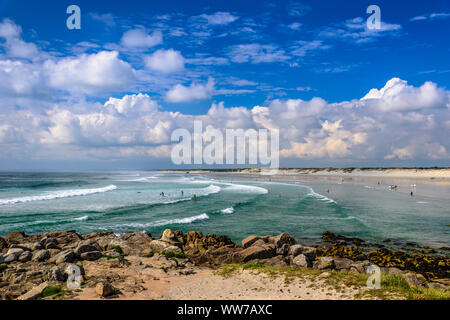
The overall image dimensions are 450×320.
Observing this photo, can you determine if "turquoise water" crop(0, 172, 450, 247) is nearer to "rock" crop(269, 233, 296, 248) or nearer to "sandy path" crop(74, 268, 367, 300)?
"rock" crop(269, 233, 296, 248)

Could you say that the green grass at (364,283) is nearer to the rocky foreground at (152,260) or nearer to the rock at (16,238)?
the rocky foreground at (152,260)

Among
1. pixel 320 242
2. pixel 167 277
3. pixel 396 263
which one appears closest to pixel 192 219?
pixel 320 242

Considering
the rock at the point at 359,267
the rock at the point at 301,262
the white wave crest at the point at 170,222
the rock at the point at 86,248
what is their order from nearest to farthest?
1. the rock at the point at 359,267
2. the rock at the point at 301,262
3. the rock at the point at 86,248
4. the white wave crest at the point at 170,222

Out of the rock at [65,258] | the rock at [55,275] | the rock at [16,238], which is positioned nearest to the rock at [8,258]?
the rock at [65,258]

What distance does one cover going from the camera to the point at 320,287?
9945 millimetres

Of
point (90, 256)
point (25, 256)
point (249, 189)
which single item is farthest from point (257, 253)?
point (249, 189)

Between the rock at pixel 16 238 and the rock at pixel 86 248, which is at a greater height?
the rock at pixel 86 248

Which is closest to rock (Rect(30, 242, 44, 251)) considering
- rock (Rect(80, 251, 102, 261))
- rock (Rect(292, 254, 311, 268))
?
rock (Rect(80, 251, 102, 261))

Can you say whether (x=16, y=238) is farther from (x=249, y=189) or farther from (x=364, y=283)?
(x=249, y=189)

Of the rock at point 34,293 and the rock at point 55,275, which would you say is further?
the rock at point 55,275

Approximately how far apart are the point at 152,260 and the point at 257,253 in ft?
19.5

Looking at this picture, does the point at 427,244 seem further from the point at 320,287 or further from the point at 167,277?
the point at 167,277

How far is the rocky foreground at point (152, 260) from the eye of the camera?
10953mm
